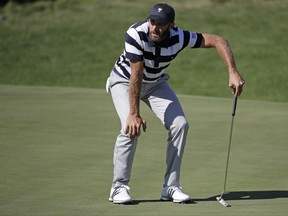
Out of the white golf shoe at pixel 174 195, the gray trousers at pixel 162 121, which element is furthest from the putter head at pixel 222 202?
the gray trousers at pixel 162 121

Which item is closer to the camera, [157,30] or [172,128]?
[157,30]

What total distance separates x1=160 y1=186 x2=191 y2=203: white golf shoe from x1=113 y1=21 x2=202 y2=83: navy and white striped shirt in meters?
0.94

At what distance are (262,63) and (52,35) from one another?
6.21 metres

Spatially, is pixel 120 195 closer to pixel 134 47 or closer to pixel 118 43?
pixel 134 47

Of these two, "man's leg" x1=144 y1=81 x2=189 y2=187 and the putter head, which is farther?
"man's leg" x1=144 y1=81 x2=189 y2=187

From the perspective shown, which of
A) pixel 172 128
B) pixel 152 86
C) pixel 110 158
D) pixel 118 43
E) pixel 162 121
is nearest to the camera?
pixel 172 128

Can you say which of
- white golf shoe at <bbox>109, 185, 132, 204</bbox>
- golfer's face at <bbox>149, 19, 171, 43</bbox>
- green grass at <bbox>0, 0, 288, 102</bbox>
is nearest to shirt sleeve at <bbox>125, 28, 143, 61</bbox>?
golfer's face at <bbox>149, 19, 171, 43</bbox>

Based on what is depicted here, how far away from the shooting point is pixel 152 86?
7793 mm

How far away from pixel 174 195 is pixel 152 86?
0.98 m

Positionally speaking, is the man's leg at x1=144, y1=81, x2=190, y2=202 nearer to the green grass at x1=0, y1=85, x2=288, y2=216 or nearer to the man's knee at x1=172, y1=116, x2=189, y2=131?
the man's knee at x1=172, y1=116, x2=189, y2=131

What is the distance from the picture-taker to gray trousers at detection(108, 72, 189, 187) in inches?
295

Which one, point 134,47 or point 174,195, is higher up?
point 134,47

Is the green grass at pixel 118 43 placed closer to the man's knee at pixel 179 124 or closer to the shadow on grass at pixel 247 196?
the shadow on grass at pixel 247 196

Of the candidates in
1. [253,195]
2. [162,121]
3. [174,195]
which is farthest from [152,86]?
[253,195]
